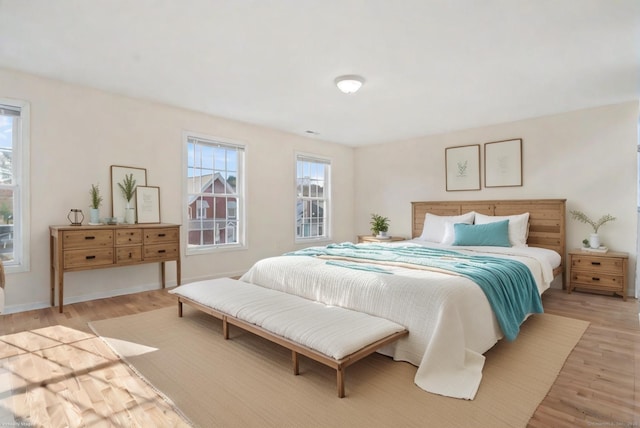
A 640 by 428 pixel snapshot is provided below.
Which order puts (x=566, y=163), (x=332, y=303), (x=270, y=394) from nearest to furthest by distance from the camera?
(x=270, y=394)
(x=332, y=303)
(x=566, y=163)

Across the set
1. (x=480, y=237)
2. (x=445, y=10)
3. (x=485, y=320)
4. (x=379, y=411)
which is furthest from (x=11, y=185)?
(x=480, y=237)

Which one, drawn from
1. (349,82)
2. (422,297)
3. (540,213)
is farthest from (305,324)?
(540,213)

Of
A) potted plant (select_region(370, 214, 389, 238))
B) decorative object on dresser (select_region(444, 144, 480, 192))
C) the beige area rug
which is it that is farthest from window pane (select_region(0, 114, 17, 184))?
decorative object on dresser (select_region(444, 144, 480, 192))

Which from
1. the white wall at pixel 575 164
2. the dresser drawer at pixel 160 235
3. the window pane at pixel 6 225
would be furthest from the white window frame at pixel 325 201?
the window pane at pixel 6 225

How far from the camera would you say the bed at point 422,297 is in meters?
2.11

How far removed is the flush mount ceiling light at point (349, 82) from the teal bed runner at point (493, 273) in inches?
66.2

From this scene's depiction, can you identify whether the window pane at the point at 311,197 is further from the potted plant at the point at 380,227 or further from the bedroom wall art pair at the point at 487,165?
the bedroom wall art pair at the point at 487,165

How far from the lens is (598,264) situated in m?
4.04

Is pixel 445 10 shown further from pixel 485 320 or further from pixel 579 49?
pixel 485 320

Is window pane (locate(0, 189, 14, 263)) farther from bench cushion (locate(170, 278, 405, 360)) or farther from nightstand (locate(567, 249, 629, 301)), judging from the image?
nightstand (locate(567, 249, 629, 301))

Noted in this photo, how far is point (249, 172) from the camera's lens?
5.34 m

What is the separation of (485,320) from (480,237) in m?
2.23

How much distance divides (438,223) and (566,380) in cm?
318

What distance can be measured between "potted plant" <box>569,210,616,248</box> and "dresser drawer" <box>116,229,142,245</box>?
536cm
